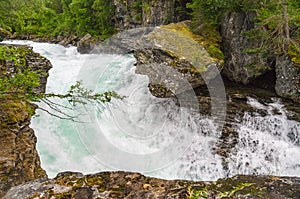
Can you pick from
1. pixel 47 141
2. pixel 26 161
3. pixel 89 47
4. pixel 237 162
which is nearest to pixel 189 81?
pixel 237 162

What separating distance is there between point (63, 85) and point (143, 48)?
373cm

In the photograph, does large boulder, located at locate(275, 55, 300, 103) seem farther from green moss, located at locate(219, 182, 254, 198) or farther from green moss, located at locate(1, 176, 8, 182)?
green moss, located at locate(1, 176, 8, 182)

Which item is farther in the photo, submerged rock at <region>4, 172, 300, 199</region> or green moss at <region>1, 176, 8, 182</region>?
green moss at <region>1, 176, 8, 182</region>

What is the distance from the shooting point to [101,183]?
2.71 m

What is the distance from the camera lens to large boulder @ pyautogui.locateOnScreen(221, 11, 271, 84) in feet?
29.1

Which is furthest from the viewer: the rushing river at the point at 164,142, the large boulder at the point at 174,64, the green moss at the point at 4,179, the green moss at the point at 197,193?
the large boulder at the point at 174,64

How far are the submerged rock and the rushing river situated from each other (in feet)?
13.0

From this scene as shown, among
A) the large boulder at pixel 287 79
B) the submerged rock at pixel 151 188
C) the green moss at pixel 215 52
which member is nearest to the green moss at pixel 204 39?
the green moss at pixel 215 52

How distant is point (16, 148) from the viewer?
16.2 ft

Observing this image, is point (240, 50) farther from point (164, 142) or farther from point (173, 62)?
point (164, 142)

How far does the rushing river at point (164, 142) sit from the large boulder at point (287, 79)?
520 mm

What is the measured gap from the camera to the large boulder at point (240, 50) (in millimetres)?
8875

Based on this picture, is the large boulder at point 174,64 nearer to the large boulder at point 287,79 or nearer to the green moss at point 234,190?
the large boulder at point 287,79

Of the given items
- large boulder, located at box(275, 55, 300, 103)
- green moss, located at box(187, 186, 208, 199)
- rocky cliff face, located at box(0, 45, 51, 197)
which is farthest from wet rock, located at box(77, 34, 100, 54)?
green moss, located at box(187, 186, 208, 199)
